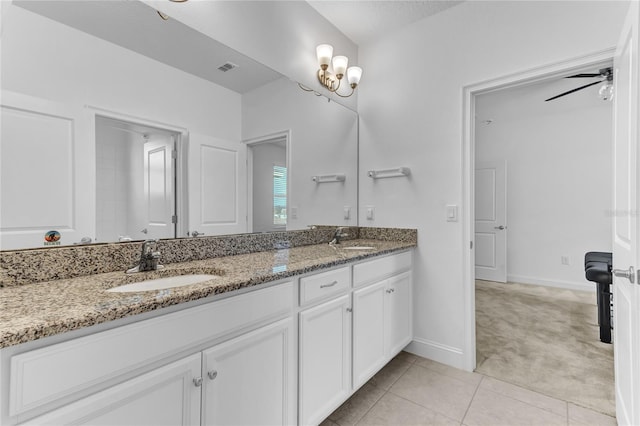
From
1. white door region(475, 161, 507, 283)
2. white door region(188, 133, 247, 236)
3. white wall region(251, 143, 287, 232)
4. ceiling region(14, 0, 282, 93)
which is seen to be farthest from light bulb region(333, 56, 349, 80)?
white door region(475, 161, 507, 283)

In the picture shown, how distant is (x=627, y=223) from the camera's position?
1361 mm

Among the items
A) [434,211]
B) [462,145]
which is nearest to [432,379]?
[434,211]

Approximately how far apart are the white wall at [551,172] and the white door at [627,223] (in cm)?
276

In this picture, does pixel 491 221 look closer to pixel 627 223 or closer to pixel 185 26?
pixel 627 223

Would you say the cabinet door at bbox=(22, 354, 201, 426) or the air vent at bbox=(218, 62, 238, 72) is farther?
the air vent at bbox=(218, 62, 238, 72)

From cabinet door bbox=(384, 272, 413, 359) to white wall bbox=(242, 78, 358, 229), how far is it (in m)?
0.72

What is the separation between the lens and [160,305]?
905mm

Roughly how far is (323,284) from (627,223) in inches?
53.4

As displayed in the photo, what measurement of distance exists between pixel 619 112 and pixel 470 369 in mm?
1774

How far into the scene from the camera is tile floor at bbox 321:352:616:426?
169 centimetres

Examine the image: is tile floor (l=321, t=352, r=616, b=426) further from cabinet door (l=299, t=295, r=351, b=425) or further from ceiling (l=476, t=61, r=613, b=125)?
ceiling (l=476, t=61, r=613, b=125)

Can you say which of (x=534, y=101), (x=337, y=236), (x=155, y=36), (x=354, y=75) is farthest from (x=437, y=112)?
(x=534, y=101)

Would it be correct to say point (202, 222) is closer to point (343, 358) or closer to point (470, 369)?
point (343, 358)

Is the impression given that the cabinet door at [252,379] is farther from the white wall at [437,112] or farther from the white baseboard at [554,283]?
the white baseboard at [554,283]
